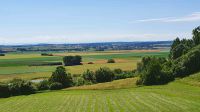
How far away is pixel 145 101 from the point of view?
216 feet

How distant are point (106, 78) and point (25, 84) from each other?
32358 mm

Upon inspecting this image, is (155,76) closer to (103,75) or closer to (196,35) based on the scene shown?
(103,75)

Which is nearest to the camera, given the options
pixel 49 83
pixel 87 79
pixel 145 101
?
pixel 145 101

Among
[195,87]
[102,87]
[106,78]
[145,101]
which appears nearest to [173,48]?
[106,78]

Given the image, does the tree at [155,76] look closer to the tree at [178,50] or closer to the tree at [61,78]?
the tree at [61,78]

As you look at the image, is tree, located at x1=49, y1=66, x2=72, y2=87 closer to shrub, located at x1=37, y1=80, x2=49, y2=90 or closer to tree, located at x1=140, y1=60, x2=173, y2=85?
shrub, located at x1=37, y1=80, x2=49, y2=90

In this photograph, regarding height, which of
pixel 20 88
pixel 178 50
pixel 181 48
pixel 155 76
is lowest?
pixel 20 88

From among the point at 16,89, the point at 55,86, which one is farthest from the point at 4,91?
the point at 55,86

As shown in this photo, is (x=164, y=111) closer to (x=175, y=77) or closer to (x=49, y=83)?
(x=175, y=77)

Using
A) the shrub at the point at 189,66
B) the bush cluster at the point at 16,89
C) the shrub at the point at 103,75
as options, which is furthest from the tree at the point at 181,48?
the bush cluster at the point at 16,89

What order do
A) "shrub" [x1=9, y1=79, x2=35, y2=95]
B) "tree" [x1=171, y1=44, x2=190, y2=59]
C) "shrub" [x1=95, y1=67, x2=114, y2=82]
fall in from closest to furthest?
"shrub" [x1=9, y1=79, x2=35, y2=95] → "shrub" [x1=95, y1=67, x2=114, y2=82] → "tree" [x1=171, y1=44, x2=190, y2=59]

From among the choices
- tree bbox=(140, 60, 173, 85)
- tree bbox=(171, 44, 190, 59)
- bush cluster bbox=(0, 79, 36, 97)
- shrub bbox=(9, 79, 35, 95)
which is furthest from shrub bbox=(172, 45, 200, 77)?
bush cluster bbox=(0, 79, 36, 97)

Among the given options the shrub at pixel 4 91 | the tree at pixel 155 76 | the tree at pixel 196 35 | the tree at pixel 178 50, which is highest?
the tree at pixel 196 35

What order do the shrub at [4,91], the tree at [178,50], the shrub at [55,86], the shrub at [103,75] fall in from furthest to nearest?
the tree at [178,50], the shrub at [103,75], the shrub at [55,86], the shrub at [4,91]
